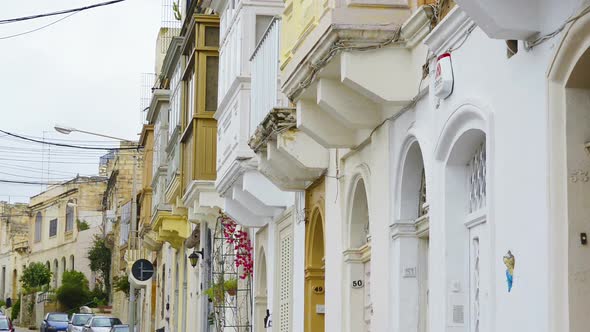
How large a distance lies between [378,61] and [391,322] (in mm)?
2480

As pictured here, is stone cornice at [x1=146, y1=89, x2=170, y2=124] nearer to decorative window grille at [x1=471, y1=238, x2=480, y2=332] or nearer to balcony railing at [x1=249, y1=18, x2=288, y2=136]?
balcony railing at [x1=249, y1=18, x2=288, y2=136]

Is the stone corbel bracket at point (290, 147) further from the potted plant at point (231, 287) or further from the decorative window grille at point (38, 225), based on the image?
the decorative window grille at point (38, 225)

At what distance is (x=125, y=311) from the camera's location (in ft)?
199

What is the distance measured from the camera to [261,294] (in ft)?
66.5

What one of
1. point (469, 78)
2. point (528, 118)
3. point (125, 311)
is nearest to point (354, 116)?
point (469, 78)

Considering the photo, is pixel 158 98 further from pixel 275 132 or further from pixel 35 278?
pixel 35 278

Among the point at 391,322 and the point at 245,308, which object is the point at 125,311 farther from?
the point at 391,322

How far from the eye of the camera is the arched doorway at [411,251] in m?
11.4

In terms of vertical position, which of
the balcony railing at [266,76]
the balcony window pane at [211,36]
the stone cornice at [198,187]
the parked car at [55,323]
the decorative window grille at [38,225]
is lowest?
the parked car at [55,323]

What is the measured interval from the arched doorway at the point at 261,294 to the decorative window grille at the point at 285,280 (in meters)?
1.72

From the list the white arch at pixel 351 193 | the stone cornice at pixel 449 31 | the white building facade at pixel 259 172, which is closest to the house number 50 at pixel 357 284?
the white arch at pixel 351 193

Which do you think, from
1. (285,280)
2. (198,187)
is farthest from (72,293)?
(285,280)

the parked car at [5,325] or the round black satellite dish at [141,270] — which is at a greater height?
the round black satellite dish at [141,270]

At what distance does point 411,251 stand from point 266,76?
618cm
